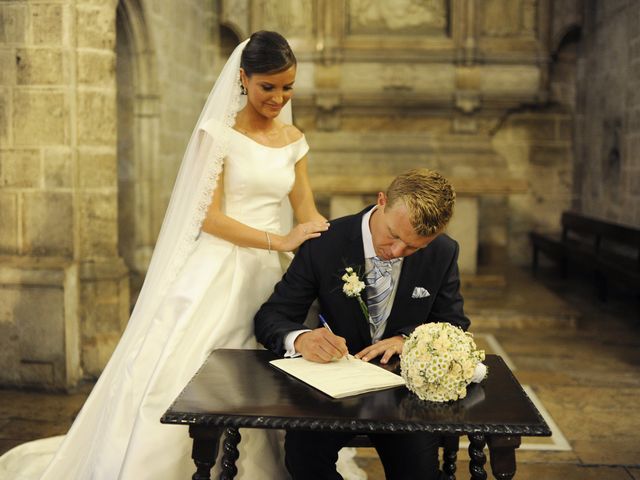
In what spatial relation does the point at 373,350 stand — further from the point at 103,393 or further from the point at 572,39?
the point at 572,39

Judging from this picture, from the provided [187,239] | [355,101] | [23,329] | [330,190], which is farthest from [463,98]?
[187,239]

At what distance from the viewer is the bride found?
2.77 m

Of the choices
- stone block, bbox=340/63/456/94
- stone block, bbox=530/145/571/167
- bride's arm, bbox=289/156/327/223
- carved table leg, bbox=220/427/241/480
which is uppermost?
stone block, bbox=340/63/456/94

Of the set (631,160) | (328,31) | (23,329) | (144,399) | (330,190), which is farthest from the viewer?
(328,31)

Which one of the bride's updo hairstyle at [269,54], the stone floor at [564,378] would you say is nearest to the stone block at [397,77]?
the stone floor at [564,378]

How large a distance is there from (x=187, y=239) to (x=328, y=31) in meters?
6.21

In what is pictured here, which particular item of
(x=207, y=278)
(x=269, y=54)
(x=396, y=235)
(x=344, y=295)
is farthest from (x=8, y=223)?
(x=396, y=235)

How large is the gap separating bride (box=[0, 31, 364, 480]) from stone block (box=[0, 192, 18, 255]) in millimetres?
1699

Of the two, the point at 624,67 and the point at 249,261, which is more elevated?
the point at 624,67

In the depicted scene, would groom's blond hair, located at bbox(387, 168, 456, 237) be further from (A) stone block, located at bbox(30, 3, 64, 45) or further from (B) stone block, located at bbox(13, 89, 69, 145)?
(A) stone block, located at bbox(30, 3, 64, 45)

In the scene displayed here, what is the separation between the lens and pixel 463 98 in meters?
8.91

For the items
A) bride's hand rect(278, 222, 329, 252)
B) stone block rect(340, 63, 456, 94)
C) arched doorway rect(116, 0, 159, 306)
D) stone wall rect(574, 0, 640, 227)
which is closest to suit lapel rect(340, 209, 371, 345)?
bride's hand rect(278, 222, 329, 252)

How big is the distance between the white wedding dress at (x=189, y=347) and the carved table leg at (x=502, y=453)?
1.11m

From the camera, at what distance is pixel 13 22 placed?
465 centimetres
